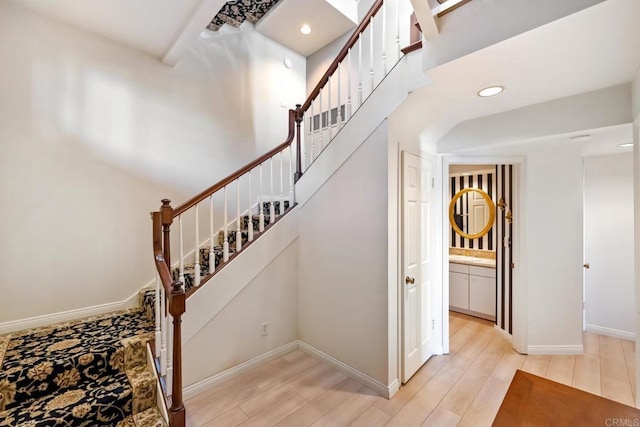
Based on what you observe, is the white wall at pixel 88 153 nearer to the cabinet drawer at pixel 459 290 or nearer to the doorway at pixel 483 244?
the doorway at pixel 483 244

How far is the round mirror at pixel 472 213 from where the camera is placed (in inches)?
152

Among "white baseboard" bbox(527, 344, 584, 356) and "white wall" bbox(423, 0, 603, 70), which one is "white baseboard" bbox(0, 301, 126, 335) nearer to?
"white wall" bbox(423, 0, 603, 70)

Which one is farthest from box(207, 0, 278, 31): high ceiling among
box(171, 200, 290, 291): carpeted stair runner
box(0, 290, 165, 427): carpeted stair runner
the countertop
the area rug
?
the countertop

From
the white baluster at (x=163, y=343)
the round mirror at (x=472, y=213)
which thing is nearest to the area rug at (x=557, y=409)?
the white baluster at (x=163, y=343)

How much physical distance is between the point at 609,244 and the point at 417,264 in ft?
8.59

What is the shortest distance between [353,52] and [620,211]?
12.6 feet

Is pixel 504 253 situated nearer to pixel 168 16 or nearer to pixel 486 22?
pixel 486 22

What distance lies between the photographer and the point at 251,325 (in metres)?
2.60

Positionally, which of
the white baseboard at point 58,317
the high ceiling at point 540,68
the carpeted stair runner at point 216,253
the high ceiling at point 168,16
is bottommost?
the white baseboard at point 58,317

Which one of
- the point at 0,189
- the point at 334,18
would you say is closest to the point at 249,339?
the point at 0,189

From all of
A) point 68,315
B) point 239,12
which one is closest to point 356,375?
point 68,315

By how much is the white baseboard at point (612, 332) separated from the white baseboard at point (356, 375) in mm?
2877

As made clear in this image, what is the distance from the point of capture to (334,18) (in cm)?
371

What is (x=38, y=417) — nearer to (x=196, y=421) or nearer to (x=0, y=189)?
(x=196, y=421)
